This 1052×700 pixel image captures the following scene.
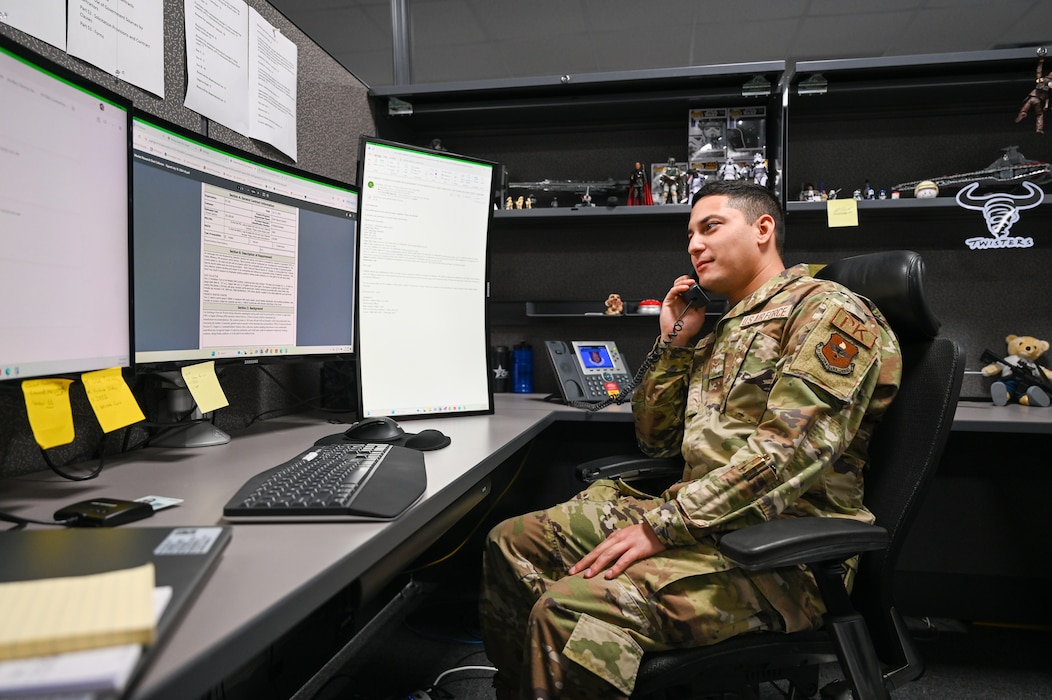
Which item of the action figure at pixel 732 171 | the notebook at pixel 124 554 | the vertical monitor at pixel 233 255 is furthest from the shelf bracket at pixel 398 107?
the notebook at pixel 124 554

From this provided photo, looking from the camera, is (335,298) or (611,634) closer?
(611,634)

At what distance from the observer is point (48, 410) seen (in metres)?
0.61

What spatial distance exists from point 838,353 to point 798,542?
31cm

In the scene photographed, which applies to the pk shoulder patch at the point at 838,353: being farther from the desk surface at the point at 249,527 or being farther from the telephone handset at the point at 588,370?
the telephone handset at the point at 588,370

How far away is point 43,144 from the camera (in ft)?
1.97

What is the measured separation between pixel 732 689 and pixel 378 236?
2.99 ft

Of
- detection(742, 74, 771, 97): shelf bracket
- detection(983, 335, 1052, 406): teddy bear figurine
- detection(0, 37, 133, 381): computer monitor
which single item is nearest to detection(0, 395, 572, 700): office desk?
detection(0, 37, 133, 381): computer monitor

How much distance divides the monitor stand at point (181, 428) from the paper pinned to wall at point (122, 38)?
0.43 meters

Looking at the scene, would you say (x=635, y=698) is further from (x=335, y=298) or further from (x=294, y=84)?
(x=294, y=84)

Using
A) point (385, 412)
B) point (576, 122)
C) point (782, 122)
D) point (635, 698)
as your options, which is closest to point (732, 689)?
point (635, 698)

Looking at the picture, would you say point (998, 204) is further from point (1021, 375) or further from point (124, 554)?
point (124, 554)

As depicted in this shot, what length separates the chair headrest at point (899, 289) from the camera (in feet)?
2.74

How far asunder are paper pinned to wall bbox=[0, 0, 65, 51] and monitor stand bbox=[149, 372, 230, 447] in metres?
0.44

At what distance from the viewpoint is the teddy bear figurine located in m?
1.39
